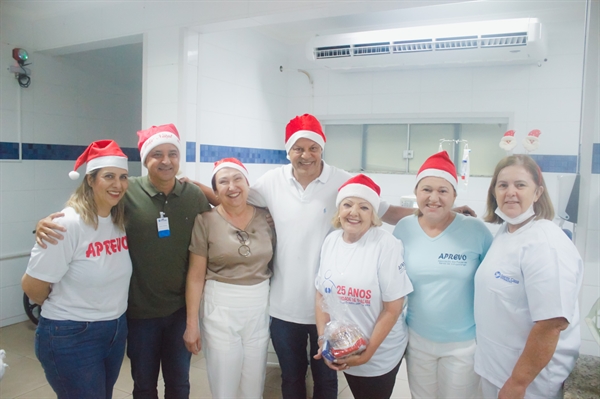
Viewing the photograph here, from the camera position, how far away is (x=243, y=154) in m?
4.14

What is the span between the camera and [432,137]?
14.5 feet

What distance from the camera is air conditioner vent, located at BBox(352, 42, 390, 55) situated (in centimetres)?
370

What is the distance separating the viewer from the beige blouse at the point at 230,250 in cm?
197

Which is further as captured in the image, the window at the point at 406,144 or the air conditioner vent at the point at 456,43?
the window at the point at 406,144

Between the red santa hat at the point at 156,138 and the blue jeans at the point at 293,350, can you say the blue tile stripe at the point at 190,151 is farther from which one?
the blue jeans at the point at 293,350

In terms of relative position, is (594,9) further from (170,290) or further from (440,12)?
(170,290)

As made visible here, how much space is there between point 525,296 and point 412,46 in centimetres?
270

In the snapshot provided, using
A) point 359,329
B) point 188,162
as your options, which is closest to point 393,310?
point 359,329

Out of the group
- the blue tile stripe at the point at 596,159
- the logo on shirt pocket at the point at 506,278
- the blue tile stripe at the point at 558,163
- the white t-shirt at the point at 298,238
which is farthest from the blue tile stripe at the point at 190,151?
the blue tile stripe at the point at 558,163

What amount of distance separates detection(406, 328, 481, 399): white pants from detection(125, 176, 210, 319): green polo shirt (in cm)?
110

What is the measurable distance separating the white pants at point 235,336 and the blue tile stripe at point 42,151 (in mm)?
2941

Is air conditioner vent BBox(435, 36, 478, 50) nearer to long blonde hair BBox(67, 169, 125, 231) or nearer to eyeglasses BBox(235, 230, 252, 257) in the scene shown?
eyeglasses BBox(235, 230, 252, 257)

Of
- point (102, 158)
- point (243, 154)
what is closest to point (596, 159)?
point (102, 158)

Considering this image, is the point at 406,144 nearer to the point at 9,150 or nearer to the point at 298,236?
the point at 298,236
